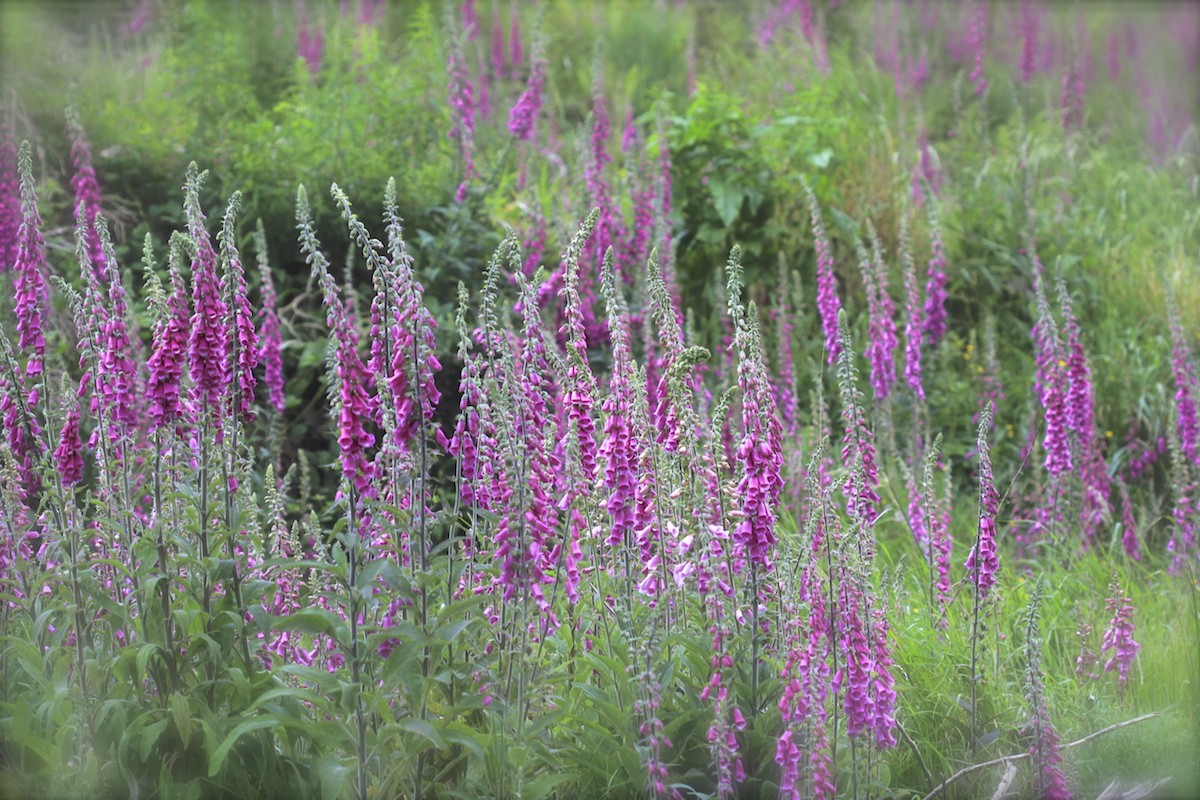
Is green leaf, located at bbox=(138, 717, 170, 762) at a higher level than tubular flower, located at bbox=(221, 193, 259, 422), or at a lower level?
lower

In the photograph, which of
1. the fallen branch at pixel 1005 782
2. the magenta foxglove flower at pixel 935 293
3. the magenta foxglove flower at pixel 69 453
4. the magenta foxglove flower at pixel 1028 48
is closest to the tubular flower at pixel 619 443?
the fallen branch at pixel 1005 782

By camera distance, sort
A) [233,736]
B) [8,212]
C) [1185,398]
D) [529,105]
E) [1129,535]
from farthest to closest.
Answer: [529,105]
[1129,535]
[1185,398]
[8,212]
[233,736]

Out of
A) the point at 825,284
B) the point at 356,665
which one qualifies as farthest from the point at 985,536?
the point at 825,284

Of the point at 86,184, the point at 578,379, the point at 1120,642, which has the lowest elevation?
the point at 1120,642

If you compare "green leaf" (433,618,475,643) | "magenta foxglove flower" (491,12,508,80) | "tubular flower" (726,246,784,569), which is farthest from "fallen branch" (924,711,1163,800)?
"magenta foxglove flower" (491,12,508,80)

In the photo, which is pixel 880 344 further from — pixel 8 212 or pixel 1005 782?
pixel 8 212

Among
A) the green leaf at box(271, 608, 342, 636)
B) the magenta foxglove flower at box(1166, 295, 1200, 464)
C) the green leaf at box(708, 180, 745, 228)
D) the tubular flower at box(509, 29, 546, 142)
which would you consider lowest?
the magenta foxglove flower at box(1166, 295, 1200, 464)

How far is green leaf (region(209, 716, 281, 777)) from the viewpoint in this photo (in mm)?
2922

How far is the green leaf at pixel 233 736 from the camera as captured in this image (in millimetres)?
2922

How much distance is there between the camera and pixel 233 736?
2.92m

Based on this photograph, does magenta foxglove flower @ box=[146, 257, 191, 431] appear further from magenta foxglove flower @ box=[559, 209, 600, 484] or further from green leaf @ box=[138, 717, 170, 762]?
magenta foxglove flower @ box=[559, 209, 600, 484]

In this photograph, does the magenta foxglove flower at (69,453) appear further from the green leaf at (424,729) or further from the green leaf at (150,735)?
the green leaf at (424,729)

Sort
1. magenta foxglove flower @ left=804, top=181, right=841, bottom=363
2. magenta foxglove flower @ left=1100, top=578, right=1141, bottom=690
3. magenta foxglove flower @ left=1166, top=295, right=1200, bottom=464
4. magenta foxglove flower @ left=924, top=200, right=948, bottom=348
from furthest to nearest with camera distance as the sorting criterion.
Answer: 1. magenta foxglove flower @ left=924, top=200, right=948, bottom=348
2. magenta foxglove flower @ left=804, top=181, right=841, bottom=363
3. magenta foxglove flower @ left=1166, top=295, right=1200, bottom=464
4. magenta foxglove flower @ left=1100, top=578, right=1141, bottom=690

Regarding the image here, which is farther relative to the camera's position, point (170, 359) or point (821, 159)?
point (821, 159)
